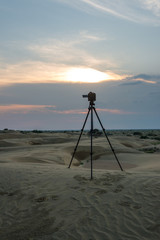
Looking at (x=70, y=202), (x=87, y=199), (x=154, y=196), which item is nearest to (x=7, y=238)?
(x=70, y=202)

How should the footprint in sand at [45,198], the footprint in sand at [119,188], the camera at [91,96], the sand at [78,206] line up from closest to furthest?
the sand at [78,206] < the footprint in sand at [45,198] < the footprint in sand at [119,188] < the camera at [91,96]

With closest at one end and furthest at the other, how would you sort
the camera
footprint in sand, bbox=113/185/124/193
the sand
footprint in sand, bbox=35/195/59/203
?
1. the sand
2. footprint in sand, bbox=35/195/59/203
3. footprint in sand, bbox=113/185/124/193
4. the camera

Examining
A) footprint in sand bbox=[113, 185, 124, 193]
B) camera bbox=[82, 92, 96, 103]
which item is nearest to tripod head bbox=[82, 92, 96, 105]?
camera bbox=[82, 92, 96, 103]

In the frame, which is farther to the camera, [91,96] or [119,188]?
[91,96]

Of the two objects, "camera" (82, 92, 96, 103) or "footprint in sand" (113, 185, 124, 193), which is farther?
"camera" (82, 92, 96, 103)

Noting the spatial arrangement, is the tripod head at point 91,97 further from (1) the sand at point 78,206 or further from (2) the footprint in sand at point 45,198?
(2) the footprint in sand at point 45,198

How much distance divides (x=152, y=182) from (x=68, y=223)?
320 cm

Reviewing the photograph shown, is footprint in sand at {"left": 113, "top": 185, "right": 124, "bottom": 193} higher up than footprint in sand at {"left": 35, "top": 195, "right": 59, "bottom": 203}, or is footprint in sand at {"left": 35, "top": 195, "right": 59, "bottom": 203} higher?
footprint in sand at {"left": 113, "top": 185, "right": 124, "bottom": 193}

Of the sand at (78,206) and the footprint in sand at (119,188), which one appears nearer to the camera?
the sand at (78,206)

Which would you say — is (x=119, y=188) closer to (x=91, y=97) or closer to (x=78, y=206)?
(x=78, y=206)

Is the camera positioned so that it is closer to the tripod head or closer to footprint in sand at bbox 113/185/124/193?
the tripod head

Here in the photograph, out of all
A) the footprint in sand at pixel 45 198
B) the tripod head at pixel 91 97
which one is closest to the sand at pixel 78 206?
the footprint in sand at pixel 45 198

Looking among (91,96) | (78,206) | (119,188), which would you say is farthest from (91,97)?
(78,206)

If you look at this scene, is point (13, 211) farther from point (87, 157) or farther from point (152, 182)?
point (87, 157)
